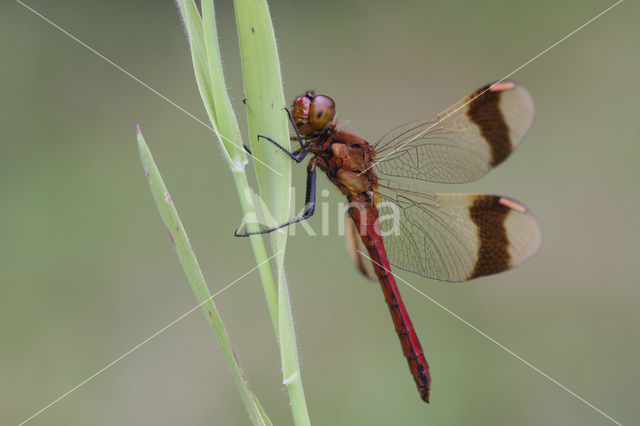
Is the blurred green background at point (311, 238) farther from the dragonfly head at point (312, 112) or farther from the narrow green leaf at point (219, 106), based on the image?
the narrow green leaf at point (219, 106)

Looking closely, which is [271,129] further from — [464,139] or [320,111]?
[464,139]

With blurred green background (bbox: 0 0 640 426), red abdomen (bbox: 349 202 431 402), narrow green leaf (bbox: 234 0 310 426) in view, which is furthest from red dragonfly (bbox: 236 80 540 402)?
blurred green background (bbox: 0 0 640 426)

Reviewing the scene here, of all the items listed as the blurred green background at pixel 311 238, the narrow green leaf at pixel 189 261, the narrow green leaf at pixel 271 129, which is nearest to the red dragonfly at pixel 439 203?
the narrow green leaf at pixel 271 129

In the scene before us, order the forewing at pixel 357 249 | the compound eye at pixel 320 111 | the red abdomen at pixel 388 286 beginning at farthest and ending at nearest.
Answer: the forewing at pixel 357 249 → the red abdomen at pixel 388 286 → the compound eye at pixel 320 111

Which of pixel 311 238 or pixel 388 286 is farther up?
pixel 388 286

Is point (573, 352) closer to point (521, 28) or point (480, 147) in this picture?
point (480, 147)

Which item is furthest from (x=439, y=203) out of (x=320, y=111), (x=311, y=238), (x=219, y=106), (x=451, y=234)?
(x=311, y=238)

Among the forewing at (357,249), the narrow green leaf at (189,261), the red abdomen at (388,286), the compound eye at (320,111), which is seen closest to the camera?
the narrow green leaf at (189,261)

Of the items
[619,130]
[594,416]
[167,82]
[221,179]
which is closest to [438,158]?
[594,416]
